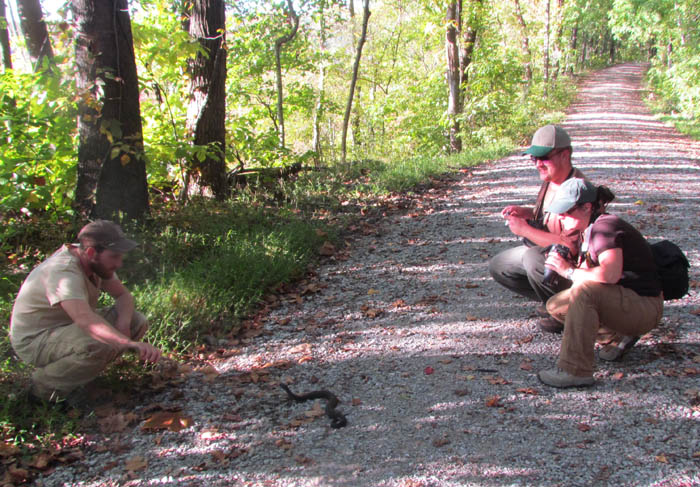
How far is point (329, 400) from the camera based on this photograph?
336cm

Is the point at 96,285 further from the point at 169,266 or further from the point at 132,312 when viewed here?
the point at 169,266

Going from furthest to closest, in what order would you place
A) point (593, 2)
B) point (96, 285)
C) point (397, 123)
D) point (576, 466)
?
point (593, 2) < point (397, 123) < point (96, 285) < point (576, 466)

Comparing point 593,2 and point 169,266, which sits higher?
point 593,2

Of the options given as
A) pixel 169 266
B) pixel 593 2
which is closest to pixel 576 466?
pixel 169 266

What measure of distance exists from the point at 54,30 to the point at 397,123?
16041mm

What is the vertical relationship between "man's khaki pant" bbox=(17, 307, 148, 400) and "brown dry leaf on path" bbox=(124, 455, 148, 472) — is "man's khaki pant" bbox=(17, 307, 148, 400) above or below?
above

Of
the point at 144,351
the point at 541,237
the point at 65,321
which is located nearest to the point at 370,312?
the point at 541,237

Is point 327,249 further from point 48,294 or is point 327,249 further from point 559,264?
point 48,294

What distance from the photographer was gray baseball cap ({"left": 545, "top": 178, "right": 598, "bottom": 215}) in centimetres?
323

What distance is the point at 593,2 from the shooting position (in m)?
35.9

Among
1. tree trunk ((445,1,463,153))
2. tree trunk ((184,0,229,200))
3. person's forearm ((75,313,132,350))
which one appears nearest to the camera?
person's forearm ((75,313,132,350))

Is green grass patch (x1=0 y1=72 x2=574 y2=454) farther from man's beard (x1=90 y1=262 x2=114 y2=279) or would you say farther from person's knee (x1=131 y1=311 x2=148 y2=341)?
man's beard (x1=90 y1=262 x2=114 y2=279)

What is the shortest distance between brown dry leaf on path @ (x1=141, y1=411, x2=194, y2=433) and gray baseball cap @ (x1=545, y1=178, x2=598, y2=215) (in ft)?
8.60

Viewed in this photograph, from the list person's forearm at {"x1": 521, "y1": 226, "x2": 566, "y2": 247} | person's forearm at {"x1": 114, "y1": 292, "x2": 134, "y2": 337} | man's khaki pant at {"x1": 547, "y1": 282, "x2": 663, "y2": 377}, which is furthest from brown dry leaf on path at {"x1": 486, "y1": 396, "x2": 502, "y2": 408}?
person's forearm at {"x1": 114, "y1": 292, "x2": 134, "y2": 337}
